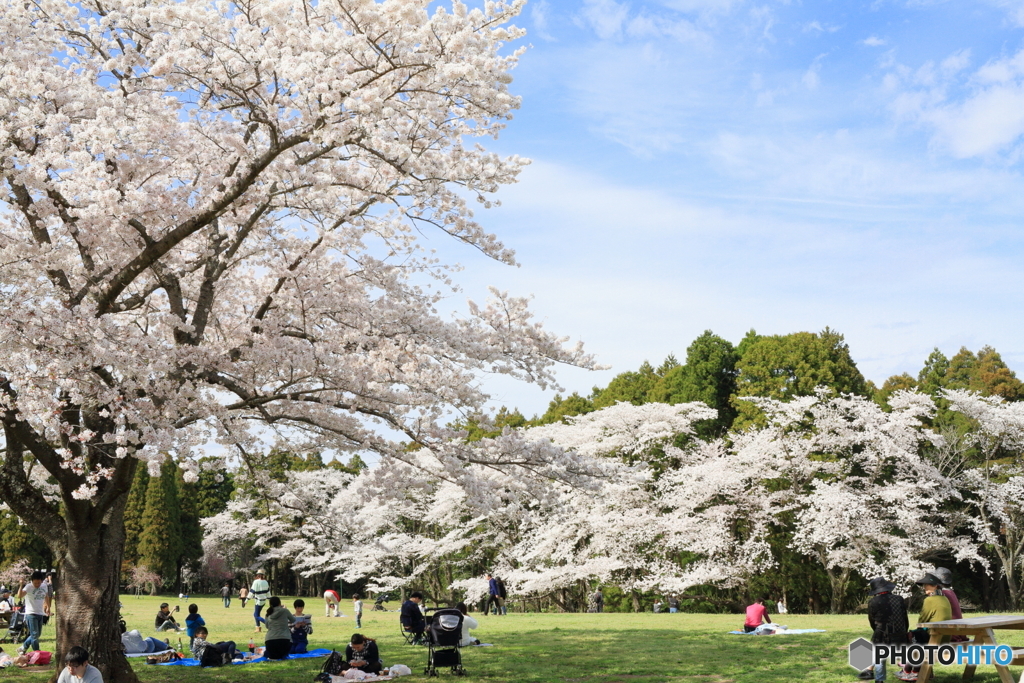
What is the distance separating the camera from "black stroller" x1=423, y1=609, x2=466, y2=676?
432 inches

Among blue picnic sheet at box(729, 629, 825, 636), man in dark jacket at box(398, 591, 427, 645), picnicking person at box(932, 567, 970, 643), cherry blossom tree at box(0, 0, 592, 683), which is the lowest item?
blue picnic sheet at box(729, 629, 825, 636)

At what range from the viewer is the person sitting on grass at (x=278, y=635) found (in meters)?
13.2

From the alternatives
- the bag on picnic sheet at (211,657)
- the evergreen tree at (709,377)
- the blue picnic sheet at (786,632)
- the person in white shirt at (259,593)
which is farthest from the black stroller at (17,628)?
the evergreen tree at (709,377)

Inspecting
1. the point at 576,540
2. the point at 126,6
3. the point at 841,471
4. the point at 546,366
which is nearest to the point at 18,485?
the point at 126,6

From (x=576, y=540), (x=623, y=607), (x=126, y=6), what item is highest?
(x=126, y=6)

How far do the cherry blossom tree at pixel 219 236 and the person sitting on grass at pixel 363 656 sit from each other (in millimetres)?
2688

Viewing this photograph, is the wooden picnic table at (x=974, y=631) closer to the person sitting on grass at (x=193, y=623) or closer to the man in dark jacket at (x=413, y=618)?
the man in dark jacket at (x=413, y=618)

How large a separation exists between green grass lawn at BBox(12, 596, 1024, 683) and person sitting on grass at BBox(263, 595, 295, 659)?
1.18 feet

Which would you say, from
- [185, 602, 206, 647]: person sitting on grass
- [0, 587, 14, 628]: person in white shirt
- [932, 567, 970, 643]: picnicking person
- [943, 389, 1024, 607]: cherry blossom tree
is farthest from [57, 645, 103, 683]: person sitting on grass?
[943, 389, 1024, 607]: cherry blossom tree

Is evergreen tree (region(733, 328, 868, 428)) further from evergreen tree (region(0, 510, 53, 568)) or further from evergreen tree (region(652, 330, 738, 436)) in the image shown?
evergreen tree (region(0, 510, 53, 568))

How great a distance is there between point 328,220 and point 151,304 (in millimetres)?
3663

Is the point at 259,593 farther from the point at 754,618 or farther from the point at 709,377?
the point at 709,377

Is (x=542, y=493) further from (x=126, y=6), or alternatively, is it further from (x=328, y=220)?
(x=126, y=6)

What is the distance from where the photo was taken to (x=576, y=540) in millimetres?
29797
